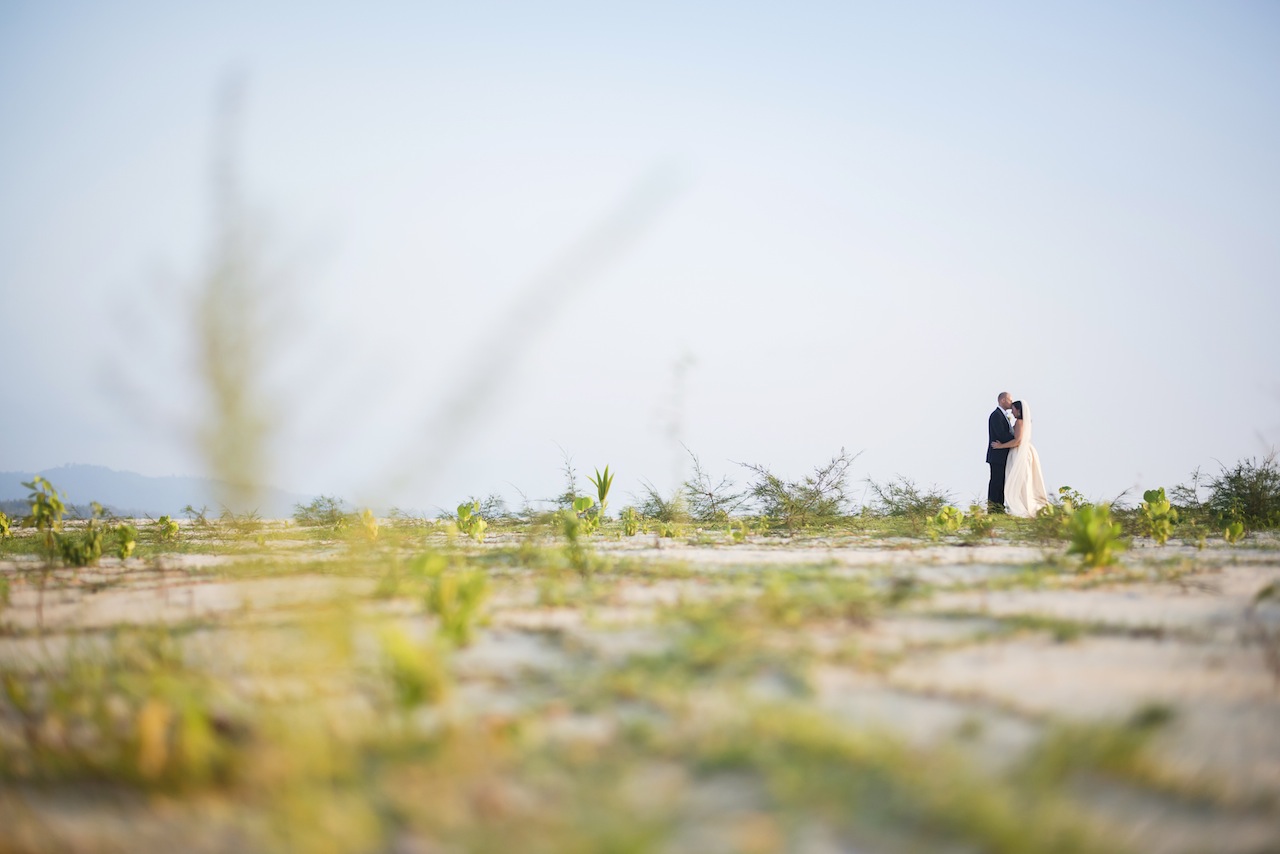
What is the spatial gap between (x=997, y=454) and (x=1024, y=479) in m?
0.56

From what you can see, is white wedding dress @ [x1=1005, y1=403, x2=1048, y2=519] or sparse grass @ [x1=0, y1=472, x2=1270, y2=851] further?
white wedding dress @ [x1=1005, y1=403, x2=1048, y2=519]

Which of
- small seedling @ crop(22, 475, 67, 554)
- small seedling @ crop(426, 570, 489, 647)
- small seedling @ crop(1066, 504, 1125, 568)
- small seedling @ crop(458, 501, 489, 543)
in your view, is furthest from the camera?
small seedling @ crop(458, 501, 489, 543)

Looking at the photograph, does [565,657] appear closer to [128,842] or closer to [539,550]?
[128,842]

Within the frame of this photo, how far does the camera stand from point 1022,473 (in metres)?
10.5

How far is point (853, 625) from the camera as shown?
6.70 ft

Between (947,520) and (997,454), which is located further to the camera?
(997,454)

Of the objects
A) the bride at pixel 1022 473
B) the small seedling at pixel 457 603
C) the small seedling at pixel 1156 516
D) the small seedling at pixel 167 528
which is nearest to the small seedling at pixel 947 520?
the small seedling at pixel 1156 516

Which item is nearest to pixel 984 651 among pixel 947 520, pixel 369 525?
pixel 369 525

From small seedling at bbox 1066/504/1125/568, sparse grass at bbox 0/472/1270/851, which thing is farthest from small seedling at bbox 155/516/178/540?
small seedling at bbox 1066/504/1125/568

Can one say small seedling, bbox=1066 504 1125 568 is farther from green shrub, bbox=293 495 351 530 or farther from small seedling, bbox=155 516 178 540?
green shrub, bbox=293 495 351 530

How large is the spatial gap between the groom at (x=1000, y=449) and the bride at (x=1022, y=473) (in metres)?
0.13

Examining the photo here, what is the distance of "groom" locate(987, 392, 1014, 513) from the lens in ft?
34.9

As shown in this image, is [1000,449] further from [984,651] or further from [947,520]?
[984,651]

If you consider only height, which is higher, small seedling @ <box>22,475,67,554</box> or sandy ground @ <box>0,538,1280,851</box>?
small seedling @ <box>22,475,67,554</box>
